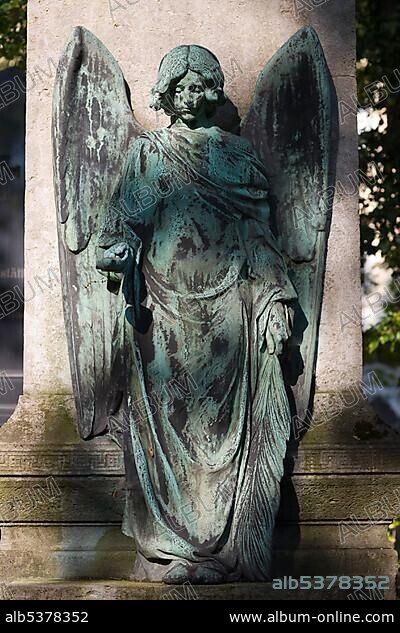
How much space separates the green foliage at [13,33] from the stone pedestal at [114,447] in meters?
5.68

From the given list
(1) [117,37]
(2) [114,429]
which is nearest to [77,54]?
(1) [117,37]

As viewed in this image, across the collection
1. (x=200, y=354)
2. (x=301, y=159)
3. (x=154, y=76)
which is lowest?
(x=200, y=354)

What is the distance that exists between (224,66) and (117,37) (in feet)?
1.94

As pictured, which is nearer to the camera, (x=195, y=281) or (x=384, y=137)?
(x=195, y=281)

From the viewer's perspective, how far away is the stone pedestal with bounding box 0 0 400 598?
22.0ft

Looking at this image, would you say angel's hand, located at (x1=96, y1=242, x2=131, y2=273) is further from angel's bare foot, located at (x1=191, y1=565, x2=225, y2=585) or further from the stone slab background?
angel's bare foot, located at (x1=191, y1=565, x2=225, y2=585)

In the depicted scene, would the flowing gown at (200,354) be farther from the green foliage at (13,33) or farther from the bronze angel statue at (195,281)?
the green foliage at (13,33)

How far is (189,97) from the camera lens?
6574 millimetres

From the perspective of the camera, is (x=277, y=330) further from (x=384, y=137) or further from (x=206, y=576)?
(x=384, y=137)

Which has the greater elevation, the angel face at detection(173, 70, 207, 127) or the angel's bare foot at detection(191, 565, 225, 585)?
the angel face at detection(173, 70, 207, 127)

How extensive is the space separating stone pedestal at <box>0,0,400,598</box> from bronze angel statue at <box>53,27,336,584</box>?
0.49 feet

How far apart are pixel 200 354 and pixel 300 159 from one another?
121cm

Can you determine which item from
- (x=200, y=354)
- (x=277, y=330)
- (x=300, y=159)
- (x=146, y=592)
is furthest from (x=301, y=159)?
(x=146, y=592)

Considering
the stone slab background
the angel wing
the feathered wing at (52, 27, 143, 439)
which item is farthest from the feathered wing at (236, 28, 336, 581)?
the feathered wing at (52, 27, 143, 439)
